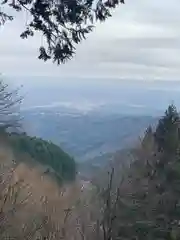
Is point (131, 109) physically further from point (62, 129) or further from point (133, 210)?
point (133, 210)

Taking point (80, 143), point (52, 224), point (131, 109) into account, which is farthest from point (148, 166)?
point (131, 109)

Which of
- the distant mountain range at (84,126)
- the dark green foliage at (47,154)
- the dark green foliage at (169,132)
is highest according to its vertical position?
the dark green foliage at (169,132)

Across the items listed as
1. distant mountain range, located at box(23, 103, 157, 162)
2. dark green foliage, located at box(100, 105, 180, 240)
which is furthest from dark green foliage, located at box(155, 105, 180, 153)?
distant mountain range, located at box(23, 103, 157, 162)

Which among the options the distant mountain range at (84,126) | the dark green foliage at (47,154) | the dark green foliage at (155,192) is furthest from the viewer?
the distant mountain range at (84,126)

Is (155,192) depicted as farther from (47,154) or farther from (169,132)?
(47,154)

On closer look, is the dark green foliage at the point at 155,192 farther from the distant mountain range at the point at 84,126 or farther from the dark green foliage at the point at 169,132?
the distant mountain range at the point at 84,126

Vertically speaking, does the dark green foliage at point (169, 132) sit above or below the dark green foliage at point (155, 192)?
above

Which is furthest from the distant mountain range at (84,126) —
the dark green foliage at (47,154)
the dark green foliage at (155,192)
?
the dark green foliage at (155,192)

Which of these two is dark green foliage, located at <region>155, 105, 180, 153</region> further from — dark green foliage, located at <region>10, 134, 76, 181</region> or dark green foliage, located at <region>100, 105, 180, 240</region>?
dark green foliage, located at <region>10, 134, 76, 181</region>
